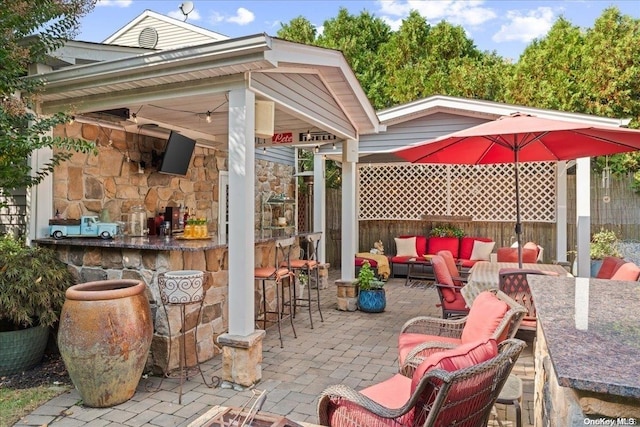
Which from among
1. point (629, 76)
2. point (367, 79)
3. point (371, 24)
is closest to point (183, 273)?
point (629, 76)

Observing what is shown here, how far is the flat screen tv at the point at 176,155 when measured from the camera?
557 cm

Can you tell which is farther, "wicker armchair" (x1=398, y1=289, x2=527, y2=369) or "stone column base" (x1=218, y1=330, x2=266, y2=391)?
"stone column base" (x1=218, y1=330, x2=266, y2=391)

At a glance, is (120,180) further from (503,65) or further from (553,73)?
(503,65)

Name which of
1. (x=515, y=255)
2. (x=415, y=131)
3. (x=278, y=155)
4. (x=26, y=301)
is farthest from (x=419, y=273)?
(x=26, y=301)

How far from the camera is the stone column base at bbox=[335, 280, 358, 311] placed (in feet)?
19.8

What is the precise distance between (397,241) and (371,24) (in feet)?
37.0

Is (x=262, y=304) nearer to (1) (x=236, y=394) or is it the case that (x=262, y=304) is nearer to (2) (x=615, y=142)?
(1) (x=236, y=394)

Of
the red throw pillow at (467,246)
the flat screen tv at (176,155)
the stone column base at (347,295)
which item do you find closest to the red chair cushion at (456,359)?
the stone column base at (347,295)

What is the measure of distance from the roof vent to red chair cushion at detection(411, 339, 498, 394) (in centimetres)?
895

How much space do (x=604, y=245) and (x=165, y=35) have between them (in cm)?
951

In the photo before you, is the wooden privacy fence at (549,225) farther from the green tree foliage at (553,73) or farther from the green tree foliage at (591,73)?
the green tree foliage at (553,73)

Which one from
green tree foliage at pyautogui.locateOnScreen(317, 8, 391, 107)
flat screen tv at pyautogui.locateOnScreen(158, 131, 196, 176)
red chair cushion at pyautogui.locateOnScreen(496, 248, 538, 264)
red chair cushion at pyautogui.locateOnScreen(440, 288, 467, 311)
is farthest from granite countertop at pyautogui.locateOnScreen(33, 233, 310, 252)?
green tree foliage at pyautogui.locateOnScreen(317, 8, 391, 107)

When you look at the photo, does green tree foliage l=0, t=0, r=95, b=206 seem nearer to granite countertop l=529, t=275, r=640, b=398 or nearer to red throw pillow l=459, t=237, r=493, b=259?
granite countertop l=529, t=275, r=640, b=398

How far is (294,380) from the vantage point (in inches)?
140
